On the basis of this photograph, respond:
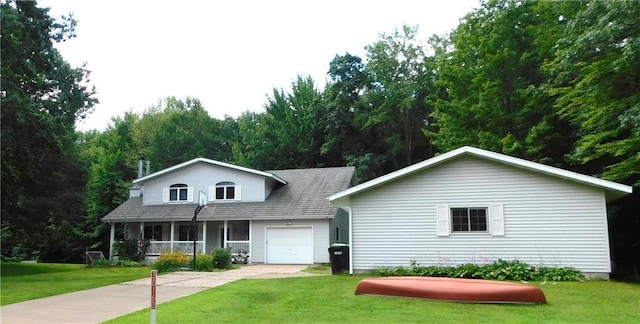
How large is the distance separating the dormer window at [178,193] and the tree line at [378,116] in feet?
18.2

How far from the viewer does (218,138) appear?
154 feet

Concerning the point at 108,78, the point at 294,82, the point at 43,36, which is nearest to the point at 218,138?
the point at 294,82

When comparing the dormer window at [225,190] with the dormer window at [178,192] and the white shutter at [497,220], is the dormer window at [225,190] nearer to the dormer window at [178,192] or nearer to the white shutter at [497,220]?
the dormer window at [178,192]

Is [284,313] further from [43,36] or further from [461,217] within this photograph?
[43,36]

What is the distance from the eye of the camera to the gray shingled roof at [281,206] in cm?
2233

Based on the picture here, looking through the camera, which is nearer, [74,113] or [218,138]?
[74,113]

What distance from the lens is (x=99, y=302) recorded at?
10.1m

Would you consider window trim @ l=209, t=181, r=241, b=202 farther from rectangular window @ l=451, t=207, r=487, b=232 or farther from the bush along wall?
rectangular window @ l=451, t=207, r=487, b=232

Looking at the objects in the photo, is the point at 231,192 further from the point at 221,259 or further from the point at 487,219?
the point at 487,219

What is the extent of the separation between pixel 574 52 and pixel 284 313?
1189 centimetres

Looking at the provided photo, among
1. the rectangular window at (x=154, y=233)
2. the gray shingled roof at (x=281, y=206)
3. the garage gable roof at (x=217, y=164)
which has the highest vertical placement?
the garage gable roof at (x=217, y=164)

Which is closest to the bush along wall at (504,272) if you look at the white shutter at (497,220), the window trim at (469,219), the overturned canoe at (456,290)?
the white shutter at (497,220)

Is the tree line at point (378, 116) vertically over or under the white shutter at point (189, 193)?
over

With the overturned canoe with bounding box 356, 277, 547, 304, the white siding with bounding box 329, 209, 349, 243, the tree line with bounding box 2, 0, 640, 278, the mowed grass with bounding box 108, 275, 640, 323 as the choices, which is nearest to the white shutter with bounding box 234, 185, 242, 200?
the white siding with bounding box 329, 209, 349, 243
